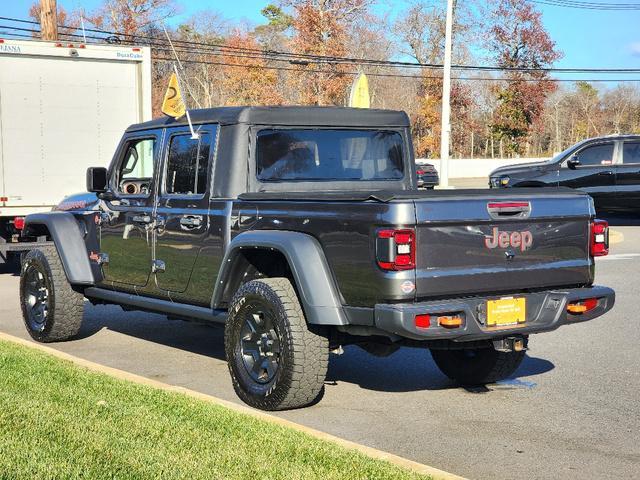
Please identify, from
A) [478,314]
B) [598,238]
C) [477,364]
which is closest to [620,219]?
[477,364]

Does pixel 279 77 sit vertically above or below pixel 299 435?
above

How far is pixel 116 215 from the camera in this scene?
27.0 ft

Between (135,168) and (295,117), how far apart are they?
1966 mm

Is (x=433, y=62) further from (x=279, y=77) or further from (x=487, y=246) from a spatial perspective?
(x=487, y=246)

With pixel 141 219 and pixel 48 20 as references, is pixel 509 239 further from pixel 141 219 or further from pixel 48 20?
pixel 48 20

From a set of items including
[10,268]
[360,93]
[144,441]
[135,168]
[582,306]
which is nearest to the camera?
[144,441]

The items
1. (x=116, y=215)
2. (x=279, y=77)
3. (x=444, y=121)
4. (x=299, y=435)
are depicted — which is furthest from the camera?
(x=279, y=77)

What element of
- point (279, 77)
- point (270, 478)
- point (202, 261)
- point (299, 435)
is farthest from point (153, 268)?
point (279, 77)

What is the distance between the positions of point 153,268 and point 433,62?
55880 mm

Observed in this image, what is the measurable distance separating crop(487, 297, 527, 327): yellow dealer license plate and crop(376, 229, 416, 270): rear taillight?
0.66 m

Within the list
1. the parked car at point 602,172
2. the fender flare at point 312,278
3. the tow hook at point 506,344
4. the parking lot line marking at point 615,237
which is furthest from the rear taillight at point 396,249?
the parked car at point 602,172

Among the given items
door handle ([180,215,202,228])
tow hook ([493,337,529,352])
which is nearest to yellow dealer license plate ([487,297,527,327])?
tow hook ([493,337,529,352])

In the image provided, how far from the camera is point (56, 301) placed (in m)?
8.63

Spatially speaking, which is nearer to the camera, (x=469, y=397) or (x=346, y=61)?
(x=469, y=397)
